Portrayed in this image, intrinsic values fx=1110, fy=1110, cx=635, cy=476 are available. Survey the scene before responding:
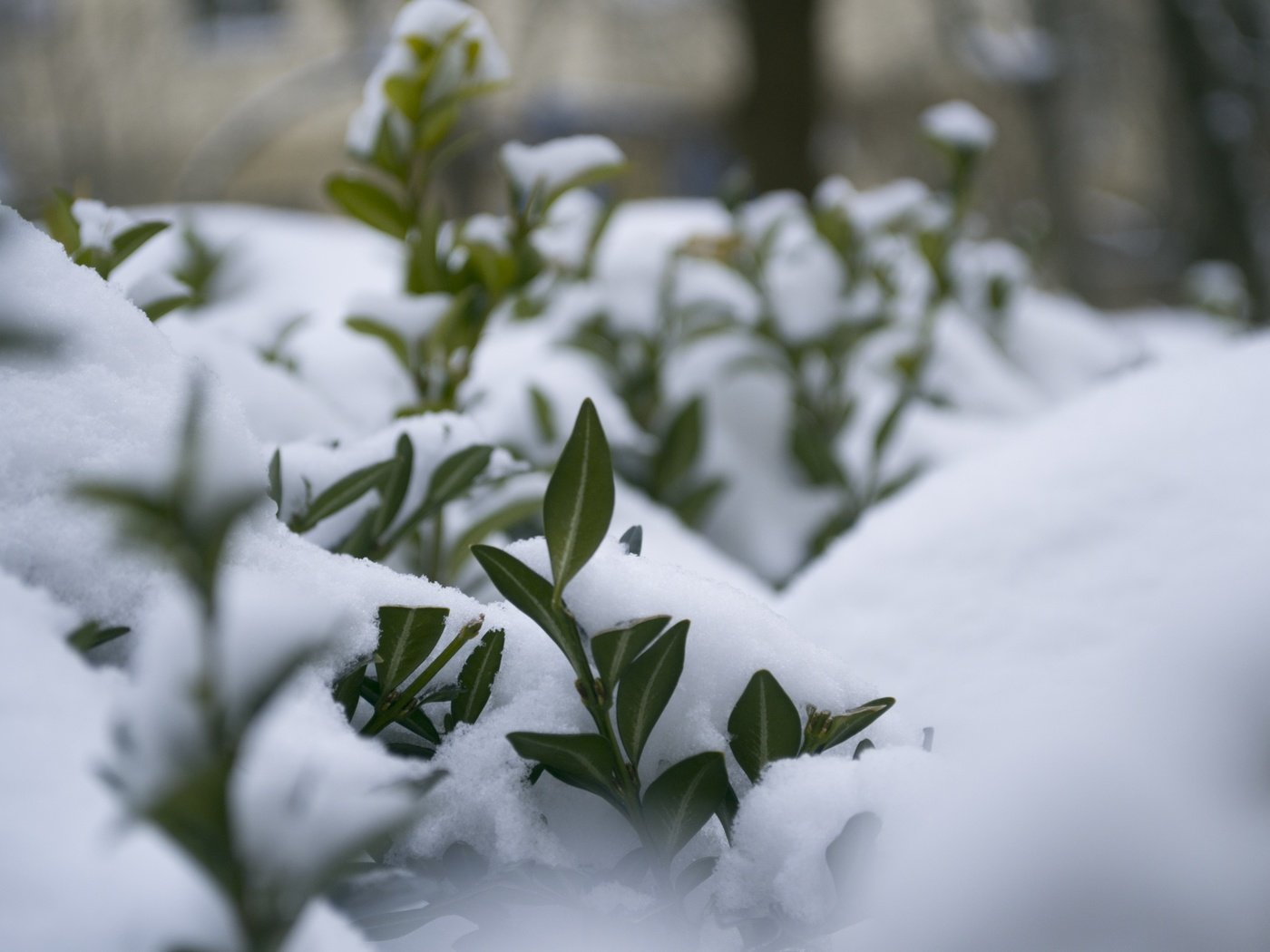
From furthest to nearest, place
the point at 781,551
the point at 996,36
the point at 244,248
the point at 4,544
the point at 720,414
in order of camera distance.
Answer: the point at 996,36 → the point at 244,248 → the point at 720,414 → the point at 781,551 → the point at 4,544

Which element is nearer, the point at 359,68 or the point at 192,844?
the point at 192,844

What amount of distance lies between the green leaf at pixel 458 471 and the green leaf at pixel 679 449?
0.57 meters

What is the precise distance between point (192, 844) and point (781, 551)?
37.0 inches

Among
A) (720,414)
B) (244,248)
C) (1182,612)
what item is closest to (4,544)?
(1182,612)

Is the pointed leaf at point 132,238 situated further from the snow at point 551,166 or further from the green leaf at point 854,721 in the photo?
the green leaf at point 854,721

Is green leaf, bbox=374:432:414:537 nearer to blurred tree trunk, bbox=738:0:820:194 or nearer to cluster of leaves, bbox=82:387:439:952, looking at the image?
cluster of leaves, bbox=82:387:439:952

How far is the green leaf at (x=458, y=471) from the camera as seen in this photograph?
23.6 inches

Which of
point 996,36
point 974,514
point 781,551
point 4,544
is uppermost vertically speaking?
point 4,544

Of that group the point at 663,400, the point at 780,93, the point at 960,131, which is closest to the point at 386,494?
the point at 663,400

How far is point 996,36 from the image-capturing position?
31.9ft

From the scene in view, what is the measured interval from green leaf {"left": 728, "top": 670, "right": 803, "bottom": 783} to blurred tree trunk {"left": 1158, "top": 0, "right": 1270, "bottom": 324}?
250 cm

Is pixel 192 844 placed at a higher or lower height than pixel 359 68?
higher

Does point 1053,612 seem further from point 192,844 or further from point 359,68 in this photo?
point 359,68

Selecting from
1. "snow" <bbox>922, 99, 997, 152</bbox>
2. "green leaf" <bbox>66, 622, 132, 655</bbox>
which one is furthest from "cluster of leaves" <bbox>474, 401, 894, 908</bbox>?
"snow" <bbox>922, 99, 997, 152</bbox>
